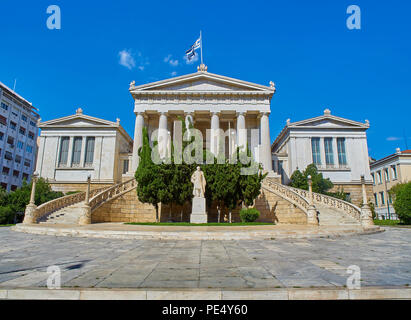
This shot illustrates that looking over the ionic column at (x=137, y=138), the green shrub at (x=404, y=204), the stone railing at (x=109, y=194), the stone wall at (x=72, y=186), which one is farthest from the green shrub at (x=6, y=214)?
the green shrub at (x=404, y=204)

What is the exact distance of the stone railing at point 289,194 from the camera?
70.1ft

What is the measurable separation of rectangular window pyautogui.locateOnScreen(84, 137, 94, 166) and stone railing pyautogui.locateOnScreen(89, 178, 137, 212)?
18469mm

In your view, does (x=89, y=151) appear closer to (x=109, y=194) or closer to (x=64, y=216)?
(x=109, y=194)

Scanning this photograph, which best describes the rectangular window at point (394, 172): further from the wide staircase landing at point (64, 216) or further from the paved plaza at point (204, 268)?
the wide staircase landing at point (64, 216)

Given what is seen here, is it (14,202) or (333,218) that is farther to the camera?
(14,202)

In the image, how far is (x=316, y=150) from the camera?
4144 centimetres

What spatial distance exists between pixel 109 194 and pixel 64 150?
22.9 m

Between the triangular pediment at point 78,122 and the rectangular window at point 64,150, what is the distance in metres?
2.18

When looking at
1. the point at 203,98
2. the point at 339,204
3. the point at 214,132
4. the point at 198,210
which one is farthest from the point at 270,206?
the point at 203,98

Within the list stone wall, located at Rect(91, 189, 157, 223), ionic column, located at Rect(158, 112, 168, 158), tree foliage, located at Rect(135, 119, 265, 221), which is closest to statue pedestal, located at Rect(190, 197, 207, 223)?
tree foliage, located at Rect(135, 119, 265, 221)

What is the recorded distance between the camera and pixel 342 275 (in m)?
5.42

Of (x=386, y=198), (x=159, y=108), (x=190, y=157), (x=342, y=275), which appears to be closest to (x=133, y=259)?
(x=342, y=275)

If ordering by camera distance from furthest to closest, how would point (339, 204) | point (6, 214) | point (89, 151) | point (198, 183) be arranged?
point (89, 151) < point (6, 214) < point (339, 204) < point (198, 183)

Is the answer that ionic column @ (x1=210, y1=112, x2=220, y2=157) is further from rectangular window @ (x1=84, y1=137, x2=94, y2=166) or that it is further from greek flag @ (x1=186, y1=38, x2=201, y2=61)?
rectangular window @ (x1=84, y1=137, x2=94, y2=166)
